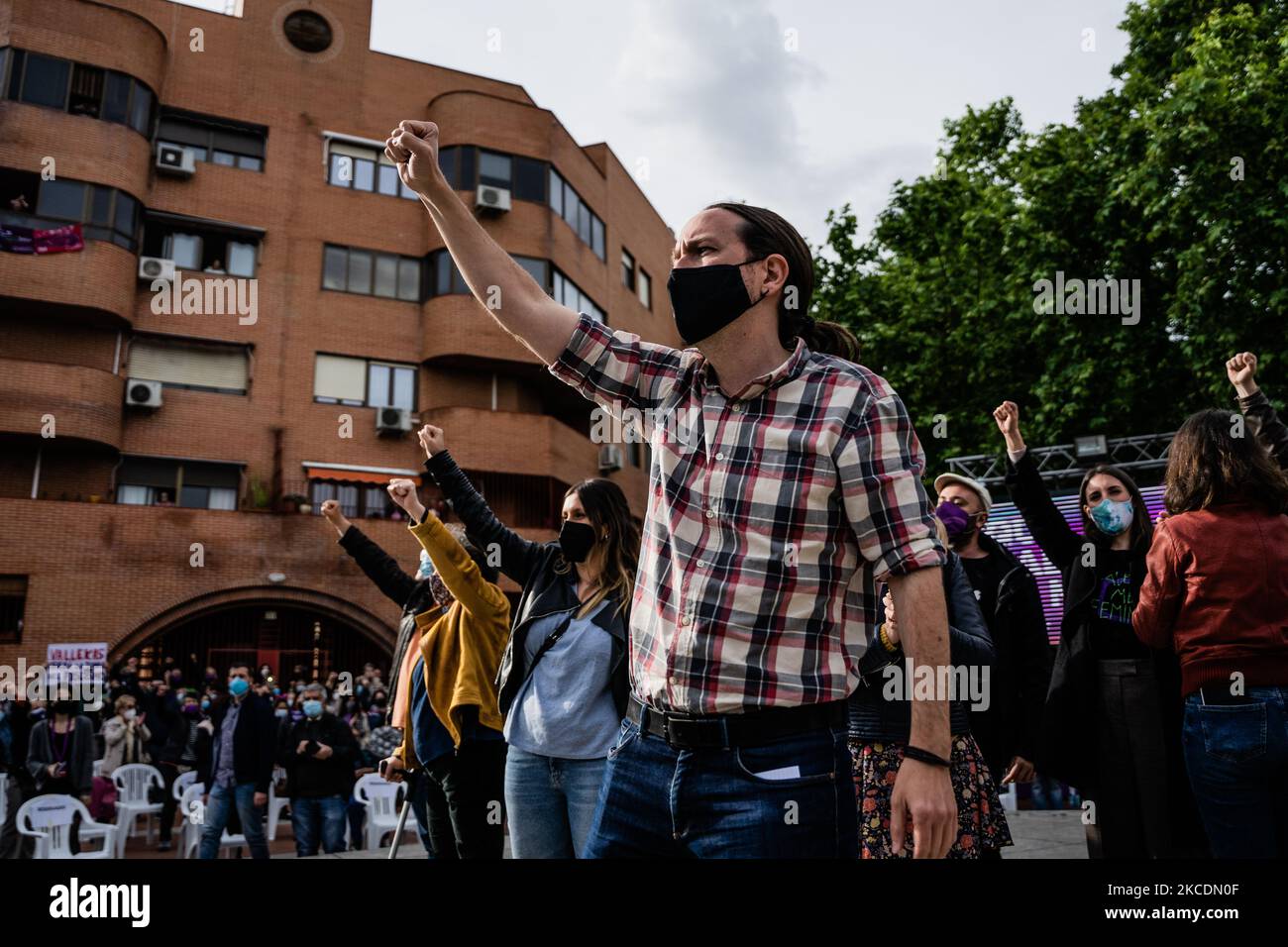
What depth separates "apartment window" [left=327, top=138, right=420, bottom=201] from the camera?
2734 centimetres

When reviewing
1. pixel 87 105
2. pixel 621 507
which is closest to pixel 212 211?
pixel 87 105

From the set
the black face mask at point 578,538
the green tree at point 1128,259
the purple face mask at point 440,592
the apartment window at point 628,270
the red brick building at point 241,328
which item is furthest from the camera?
the apartment window at point 628,270

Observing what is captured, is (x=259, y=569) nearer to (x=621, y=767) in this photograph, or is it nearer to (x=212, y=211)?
(x=212, y=211)

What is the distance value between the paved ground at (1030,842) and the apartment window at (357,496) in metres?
12.3

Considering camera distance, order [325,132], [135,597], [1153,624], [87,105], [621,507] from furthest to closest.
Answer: [325,132] < [87,105] < [135,597] < [621,507] < [1153,624]

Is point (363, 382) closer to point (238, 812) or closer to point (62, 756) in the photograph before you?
point (62, 756)

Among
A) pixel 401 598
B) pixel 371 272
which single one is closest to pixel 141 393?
pixel 371 272

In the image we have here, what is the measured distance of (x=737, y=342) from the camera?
2.41 meters

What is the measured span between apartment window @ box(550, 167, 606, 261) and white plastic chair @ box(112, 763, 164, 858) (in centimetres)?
1945

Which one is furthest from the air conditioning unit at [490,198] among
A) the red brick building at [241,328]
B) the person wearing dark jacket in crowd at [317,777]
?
the person wearing dark jacket in crowd at [317,777]

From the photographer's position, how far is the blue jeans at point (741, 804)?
6.63 ft

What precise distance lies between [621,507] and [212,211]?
25.0 metres

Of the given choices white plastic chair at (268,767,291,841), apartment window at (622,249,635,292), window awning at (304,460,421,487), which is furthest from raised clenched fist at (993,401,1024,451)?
apartment window at (622,249,635,292)

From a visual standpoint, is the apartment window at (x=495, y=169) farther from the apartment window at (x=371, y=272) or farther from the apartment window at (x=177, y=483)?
the apartment window at (x=177, y=483)
